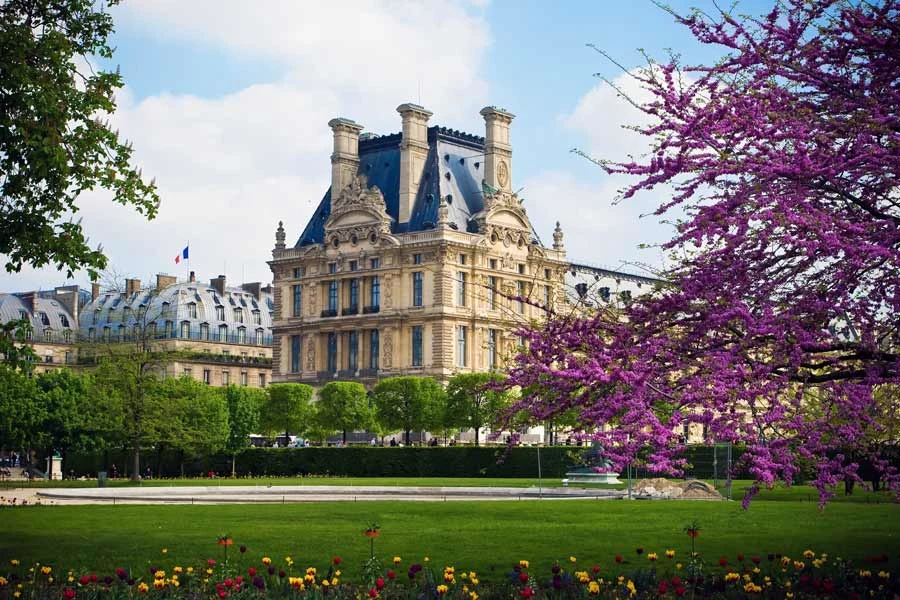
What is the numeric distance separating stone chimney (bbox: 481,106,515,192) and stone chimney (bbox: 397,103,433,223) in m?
4.64

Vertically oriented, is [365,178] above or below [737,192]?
above

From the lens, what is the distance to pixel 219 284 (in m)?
122

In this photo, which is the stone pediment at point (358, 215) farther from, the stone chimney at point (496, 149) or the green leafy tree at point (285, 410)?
the green leafy tree at point (285, 410)

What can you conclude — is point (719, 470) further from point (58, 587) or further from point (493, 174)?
point (493, 174)

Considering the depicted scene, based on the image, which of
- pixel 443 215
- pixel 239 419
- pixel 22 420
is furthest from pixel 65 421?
pixel 443 215

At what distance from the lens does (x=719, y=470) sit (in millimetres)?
48469

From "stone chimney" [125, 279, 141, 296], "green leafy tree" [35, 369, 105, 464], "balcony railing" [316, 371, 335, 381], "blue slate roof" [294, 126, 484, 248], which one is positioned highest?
"blue slate roof" [294, 126, 484, 248]

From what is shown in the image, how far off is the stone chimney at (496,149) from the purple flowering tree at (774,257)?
86.7 m

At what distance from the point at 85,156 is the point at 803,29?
1090cm

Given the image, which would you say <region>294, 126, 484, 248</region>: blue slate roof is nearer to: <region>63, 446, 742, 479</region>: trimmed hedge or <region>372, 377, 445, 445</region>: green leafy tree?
<region>372, 377, 445, 445</region>: green leafy tree

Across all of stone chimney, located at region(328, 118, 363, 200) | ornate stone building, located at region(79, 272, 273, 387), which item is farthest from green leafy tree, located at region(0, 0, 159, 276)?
ornate stone building, located at region(79, 272, 273, 387)

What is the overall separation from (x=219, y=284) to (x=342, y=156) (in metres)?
24.2

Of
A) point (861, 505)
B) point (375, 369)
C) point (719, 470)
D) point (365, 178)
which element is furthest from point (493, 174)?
point (861, 505)

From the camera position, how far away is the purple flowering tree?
41.8 ft
